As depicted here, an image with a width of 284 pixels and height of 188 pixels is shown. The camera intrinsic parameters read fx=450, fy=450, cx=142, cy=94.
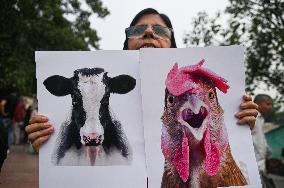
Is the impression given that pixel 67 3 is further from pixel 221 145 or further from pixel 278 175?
pixel 221 145

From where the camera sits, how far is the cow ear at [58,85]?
1799 millimetres

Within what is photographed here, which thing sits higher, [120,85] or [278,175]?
[120,85]

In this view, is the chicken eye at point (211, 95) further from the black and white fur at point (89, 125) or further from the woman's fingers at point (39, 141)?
the woman's fingers at point (39, 141)

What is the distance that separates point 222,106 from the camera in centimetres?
181

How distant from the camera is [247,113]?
Result: 1767 millimetres

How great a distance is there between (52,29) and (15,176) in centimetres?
1033

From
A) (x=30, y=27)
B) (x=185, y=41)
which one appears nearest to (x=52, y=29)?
(x=30, y=27)

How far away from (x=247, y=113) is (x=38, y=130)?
32.1 inches

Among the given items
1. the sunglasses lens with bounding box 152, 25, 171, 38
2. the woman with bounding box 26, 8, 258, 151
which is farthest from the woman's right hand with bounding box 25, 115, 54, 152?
the sunglasses lens with bounding box 152, 25, 171, 38

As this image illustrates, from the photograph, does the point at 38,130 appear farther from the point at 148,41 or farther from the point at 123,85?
the point at 148,41

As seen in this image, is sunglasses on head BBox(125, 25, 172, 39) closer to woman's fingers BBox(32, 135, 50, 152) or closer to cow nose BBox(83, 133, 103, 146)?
cow nose BBox(83, 133, 103, 146)

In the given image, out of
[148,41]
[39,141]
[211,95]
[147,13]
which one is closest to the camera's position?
[39,141]

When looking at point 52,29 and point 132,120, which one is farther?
point 52,29

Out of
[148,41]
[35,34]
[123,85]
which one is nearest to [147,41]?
[148,41]
